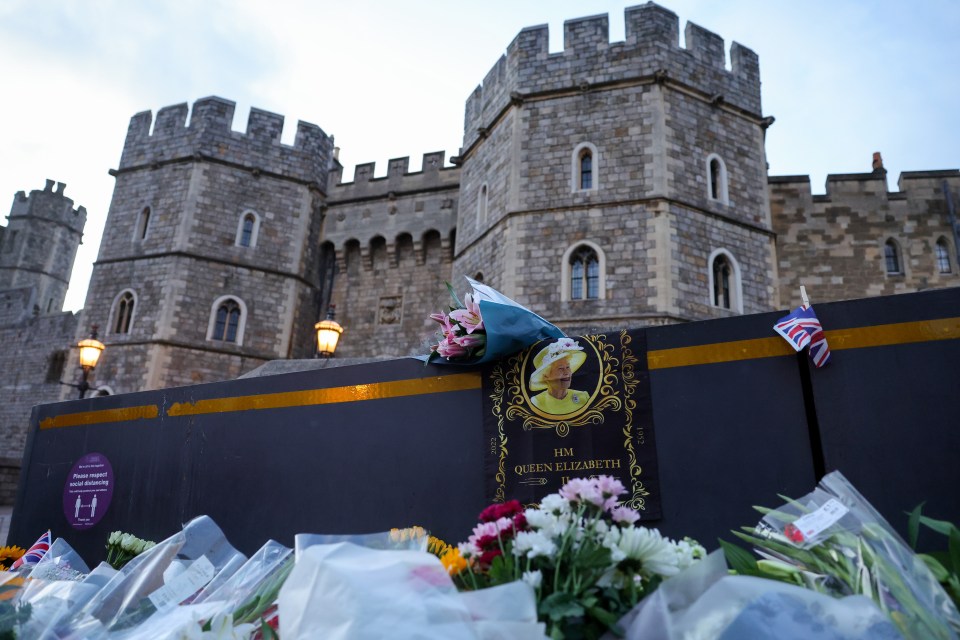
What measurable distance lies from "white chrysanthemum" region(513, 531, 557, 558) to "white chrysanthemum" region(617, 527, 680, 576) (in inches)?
7.7

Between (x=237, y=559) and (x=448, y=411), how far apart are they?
5.89 ft

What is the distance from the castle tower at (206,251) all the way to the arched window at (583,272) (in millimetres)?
9182

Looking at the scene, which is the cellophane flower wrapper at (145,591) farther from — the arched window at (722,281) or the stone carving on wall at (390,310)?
the stone carving on wall at (390,310)

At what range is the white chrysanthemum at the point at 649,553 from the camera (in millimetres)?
1690

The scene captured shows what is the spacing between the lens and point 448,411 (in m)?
4.26

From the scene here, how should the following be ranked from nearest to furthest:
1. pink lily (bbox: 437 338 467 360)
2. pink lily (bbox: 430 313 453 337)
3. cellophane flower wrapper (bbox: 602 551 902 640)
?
1. cellophane flower wrapper (bbox: 602 551 902 640)
2. pink lily (bbox: 437 338 467 360)
3. pink lily (bbox: 430 313 453 337)

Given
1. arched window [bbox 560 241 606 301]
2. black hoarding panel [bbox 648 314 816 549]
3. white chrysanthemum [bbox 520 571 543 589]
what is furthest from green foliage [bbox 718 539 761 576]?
arched window [bbox 560 241 606 301]

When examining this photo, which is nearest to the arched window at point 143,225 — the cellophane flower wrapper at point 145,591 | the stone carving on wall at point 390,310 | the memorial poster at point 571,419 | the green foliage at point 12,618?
the stone carving on wall at point 390,310

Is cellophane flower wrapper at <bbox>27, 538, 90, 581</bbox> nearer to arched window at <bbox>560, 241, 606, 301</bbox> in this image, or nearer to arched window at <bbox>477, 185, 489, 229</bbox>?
arched window at <bbox>560, 241, 606, 301</bbox>

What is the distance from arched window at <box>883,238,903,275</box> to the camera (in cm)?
1636

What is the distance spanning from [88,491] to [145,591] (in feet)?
13.7

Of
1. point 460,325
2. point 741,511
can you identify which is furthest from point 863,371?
point 460,325

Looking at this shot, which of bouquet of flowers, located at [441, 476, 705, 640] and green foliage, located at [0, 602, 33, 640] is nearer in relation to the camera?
bouquet of flowers, located at [441, 476, 705, 640]

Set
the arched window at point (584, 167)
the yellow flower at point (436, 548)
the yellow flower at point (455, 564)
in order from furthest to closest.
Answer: the arched window at point (584, 167) → the yellow flower at point (436, 548) → the yellow flower at point (455, 564)
